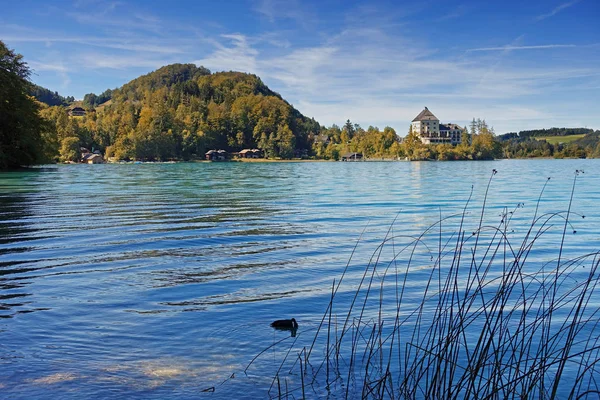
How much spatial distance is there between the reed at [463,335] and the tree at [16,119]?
160ft

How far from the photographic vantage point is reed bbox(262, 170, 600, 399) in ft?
13.4

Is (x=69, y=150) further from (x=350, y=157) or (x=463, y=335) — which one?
(x=463, y=335)

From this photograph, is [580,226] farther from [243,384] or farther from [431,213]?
[243,384]

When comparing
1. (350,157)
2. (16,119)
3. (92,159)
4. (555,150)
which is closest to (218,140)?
(350,157)

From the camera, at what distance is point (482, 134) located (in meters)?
182

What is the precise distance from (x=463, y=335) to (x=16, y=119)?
55.2 metres

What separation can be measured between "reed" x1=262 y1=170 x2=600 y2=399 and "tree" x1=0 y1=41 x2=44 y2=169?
48.8 m

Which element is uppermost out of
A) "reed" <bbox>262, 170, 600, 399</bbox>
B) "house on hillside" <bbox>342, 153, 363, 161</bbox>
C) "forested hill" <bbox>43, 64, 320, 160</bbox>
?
"forested hill" <bbox>43, 64, 320, 160</bbox>

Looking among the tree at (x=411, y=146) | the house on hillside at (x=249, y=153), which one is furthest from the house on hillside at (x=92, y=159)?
the tree at (x=411, y=146)

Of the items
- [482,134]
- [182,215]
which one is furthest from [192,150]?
[182,215]

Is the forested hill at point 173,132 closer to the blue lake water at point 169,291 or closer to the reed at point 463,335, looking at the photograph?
the blue lake water at point 169,291

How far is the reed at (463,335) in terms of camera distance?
13.4ft

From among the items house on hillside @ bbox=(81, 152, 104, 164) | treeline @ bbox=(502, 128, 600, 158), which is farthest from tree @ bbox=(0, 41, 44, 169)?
treeline @ bbox=(502, 128, 600, 158)

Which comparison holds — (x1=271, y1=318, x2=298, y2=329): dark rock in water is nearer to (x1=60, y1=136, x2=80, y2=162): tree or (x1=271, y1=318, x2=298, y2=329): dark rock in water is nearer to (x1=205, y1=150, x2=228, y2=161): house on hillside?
(x1=60, y1=136, x2=80, y2=162): tree
